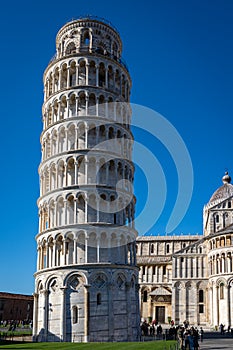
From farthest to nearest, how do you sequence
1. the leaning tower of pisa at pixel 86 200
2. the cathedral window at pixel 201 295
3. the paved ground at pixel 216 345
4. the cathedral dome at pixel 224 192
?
the cathedral dome at pixel 224 192 < the cathedral window at pixel 201 295 < the leaning tower of pisa at pixel 86 200 < the paved ground at pixel 216 345

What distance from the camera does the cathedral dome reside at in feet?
258

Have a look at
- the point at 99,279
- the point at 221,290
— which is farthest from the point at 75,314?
the point at 221,290

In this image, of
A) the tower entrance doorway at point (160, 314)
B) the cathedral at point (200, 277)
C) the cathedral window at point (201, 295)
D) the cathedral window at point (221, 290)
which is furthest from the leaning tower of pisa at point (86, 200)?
the tower entrance doorway at point (160, 314)

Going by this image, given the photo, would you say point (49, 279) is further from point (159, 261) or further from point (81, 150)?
point (159, 261)

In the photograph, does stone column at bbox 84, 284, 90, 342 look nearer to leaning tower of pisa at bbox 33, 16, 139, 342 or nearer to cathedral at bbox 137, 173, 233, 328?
leaning tower of pisa at bbox 33, 16, 139, 342

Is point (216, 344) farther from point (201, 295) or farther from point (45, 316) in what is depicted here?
point (201, 295)

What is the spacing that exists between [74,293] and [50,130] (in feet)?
50.8

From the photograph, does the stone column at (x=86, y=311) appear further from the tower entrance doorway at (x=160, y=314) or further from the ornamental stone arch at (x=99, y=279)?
the tower entrance doorway at (x=160, y=314)

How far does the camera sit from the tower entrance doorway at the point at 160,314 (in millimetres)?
77000

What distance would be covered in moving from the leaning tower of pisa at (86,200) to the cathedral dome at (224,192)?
3435cm

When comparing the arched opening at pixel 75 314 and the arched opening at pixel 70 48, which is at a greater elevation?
the arched opening at pixel 70 48

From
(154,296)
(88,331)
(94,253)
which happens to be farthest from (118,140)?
(154,296)

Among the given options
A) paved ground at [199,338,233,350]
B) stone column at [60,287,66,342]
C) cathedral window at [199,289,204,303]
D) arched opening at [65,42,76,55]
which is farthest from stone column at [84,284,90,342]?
cathedral window at [199,289,204,303]

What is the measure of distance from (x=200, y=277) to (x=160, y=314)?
415 inches
